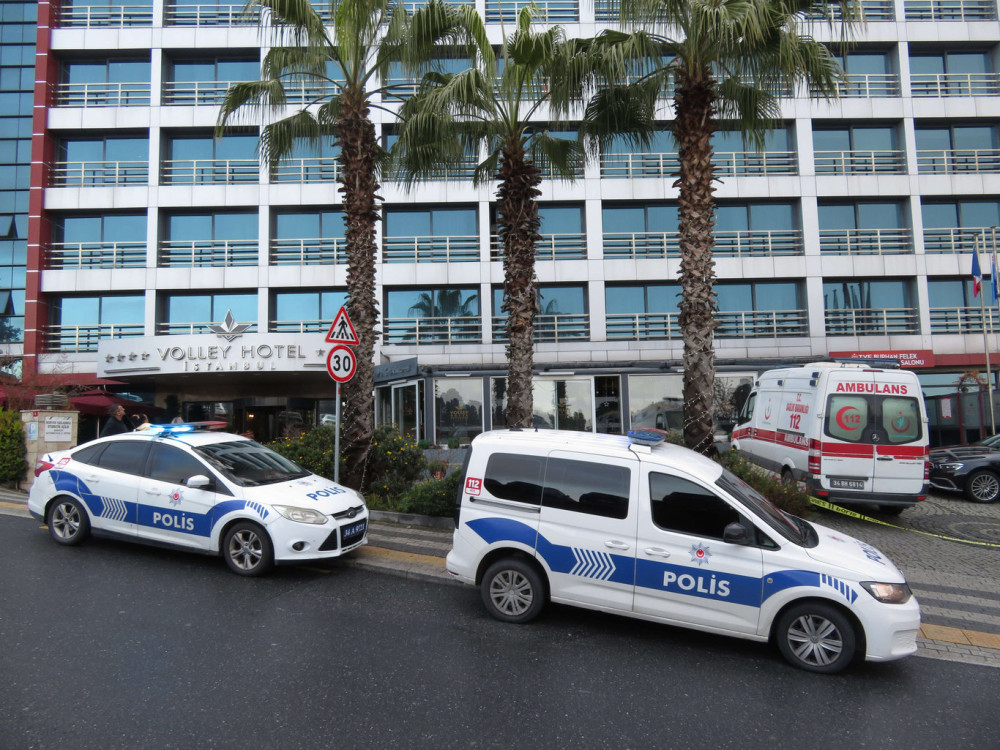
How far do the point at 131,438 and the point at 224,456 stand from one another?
1218mm

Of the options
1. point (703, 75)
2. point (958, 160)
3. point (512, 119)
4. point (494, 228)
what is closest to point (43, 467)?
point (512, 119)

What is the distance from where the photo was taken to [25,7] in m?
26.6

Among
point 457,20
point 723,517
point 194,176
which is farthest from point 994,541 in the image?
point 194,176

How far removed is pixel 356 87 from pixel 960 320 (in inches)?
921

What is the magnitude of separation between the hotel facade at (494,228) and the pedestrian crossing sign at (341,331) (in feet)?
40.7

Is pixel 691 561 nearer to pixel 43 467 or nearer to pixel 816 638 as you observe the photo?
pixel 816 638

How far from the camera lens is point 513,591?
203 inches

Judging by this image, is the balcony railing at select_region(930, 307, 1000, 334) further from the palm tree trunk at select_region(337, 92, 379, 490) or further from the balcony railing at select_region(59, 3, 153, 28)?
the balcony railing at select_region(59, 3, 153, 28)

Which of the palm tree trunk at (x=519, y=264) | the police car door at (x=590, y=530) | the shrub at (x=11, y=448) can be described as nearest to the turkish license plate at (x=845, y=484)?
the palm tree trunk at (x=519, y=264)

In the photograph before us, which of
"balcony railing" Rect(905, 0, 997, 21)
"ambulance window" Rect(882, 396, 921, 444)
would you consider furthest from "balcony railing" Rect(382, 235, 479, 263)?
"balcony railing" Rect(905, 0, 997, 21)

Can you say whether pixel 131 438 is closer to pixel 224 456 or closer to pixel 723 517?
pixel 224 456

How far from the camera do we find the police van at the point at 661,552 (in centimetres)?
436

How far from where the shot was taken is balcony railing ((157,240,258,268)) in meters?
22.4

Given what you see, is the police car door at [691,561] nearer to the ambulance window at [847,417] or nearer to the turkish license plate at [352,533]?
the turkish license plate at [352,533]
